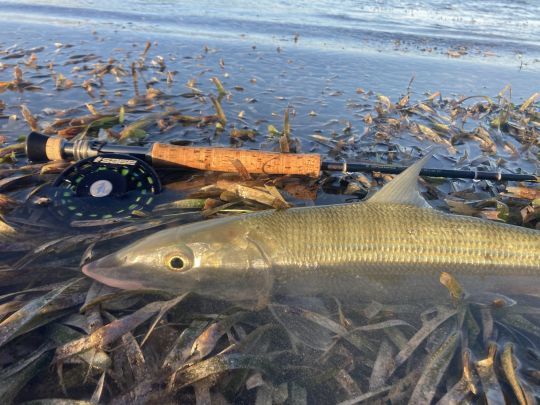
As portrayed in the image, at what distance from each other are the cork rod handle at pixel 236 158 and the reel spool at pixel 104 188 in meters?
0.28

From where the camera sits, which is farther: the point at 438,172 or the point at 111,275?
the point at 438,172

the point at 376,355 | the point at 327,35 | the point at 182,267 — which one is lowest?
the point at 376,355

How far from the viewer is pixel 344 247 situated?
283 cm

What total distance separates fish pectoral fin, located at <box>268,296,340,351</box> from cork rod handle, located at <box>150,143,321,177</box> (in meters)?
1.93

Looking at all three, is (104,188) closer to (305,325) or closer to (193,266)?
(193,266)

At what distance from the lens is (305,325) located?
8.79 feet

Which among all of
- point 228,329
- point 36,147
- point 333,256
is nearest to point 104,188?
point 36,147

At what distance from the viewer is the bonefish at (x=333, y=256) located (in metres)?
2.76

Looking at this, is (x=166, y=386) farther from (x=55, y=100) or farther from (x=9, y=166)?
(x=55, y=100)

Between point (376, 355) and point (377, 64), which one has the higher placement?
point (377, 64)

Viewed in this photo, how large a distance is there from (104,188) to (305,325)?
8.27 ft

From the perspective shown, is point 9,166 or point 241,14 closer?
point 9,166

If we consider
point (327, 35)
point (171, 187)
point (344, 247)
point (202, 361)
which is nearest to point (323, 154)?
point (171, 187)

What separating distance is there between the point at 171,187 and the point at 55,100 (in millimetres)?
3863
